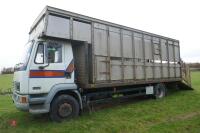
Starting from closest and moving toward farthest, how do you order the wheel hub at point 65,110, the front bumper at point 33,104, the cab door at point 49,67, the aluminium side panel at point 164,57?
the front bumper at point 33,104 < the cab door at point 49,67 < the wheel hub at point 65,110 < the aluminium side panel at point 164,57

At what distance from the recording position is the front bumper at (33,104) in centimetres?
665

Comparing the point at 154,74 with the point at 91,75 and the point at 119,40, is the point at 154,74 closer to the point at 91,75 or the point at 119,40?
the point at 119,40

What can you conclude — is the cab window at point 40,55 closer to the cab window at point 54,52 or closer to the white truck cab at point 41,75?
the white truck cab at point 41,75

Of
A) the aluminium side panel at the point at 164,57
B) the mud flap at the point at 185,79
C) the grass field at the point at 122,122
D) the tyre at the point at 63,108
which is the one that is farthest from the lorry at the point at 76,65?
the mud flap at the point at 185,79

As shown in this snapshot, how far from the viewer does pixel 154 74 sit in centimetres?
1116

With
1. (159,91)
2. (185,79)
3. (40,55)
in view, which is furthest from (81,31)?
(185,79)

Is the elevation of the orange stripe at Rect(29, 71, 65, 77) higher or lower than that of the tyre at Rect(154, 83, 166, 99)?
higher

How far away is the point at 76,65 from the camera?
26.8 ft

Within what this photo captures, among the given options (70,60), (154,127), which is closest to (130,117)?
(154,127)

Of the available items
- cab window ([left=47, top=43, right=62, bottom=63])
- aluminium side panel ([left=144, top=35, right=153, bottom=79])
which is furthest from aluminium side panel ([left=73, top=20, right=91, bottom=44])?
aluminium side panel ([left=144, top=35, right=153, bottom=79])

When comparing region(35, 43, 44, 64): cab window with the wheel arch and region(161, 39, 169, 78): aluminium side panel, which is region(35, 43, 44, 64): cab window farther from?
region(161, 39, 169, 78): aluminium side panel

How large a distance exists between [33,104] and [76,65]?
218cm

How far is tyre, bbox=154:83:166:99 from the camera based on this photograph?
11656 millimetres

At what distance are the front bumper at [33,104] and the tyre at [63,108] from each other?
1.03 ft
